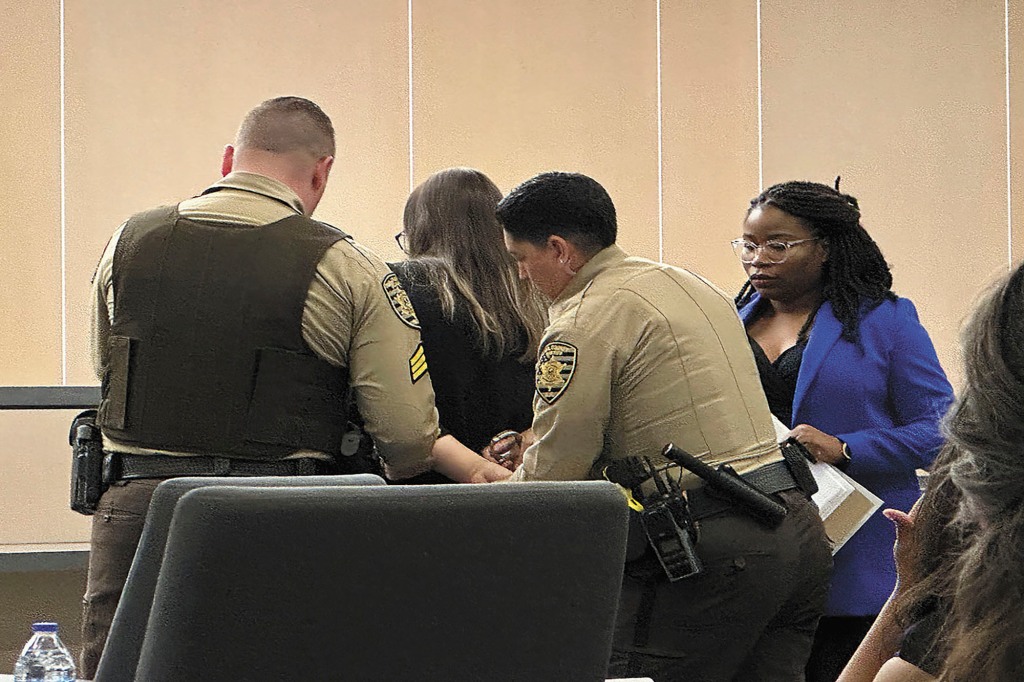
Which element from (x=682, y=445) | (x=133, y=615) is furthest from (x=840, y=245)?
(x=133, y=615)

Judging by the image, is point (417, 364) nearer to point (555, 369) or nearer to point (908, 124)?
point (555, 369)

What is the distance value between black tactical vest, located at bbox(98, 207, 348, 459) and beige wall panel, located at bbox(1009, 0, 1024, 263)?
3.44m

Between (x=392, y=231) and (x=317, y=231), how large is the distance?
2207 mm

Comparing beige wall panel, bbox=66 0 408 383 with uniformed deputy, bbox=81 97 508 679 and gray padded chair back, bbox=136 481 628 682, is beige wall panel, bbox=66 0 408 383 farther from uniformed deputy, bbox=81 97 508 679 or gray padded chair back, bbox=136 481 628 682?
gray padded chair back, bbox=136 481 628 682

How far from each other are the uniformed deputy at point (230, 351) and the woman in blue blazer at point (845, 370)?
0.76m

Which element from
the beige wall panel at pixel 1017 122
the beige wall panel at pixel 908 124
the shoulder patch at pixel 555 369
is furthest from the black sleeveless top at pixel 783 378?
the beige wall panel at pixel 1017 122

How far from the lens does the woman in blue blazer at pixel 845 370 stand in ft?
8.62

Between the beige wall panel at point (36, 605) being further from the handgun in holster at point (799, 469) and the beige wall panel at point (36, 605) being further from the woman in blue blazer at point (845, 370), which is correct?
the handgun in holster at point (799, 469)

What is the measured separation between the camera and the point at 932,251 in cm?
503

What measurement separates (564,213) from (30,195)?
263 centimetres

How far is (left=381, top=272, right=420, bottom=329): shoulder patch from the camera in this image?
249 cm

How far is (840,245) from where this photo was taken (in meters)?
2.78

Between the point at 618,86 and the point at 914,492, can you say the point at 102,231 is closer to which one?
the point at 618,86

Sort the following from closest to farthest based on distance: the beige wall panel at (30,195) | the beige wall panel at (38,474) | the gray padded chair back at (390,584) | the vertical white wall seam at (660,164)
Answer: the gray padded chair back at (390,584), the beige wall panel at (38,474), the beige wall panel at (30,195), the vertical white wall seam at (660,164)
